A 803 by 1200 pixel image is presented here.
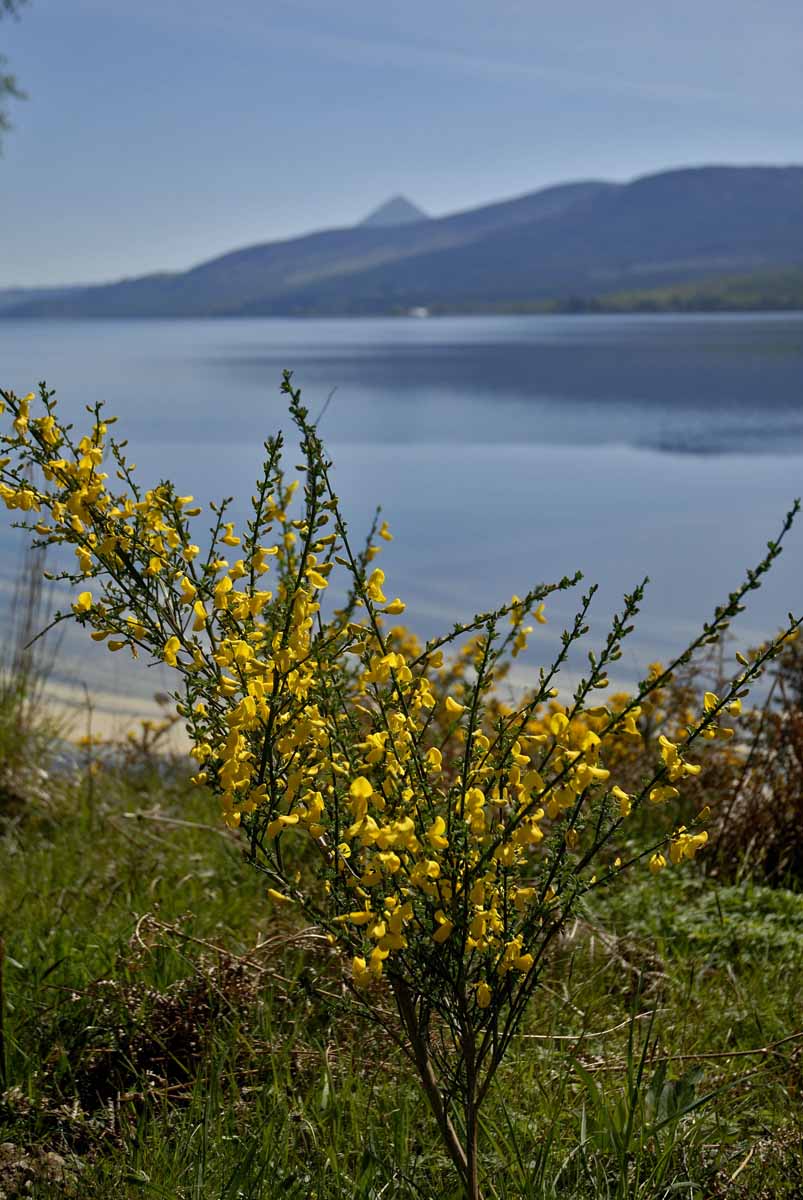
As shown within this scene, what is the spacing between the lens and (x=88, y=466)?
2152 millimetres

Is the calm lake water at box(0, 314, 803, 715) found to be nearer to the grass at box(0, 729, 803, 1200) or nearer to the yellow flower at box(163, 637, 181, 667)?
the grass at box(0, 729, 803, 1200)

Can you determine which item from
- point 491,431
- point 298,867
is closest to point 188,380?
point 491,431

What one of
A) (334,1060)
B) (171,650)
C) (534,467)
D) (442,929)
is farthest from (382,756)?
(534,467)

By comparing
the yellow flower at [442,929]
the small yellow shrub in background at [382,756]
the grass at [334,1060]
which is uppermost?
the small yellow shrub in background at [382,756]

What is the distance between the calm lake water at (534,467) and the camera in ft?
38.4

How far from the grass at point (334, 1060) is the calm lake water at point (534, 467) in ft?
6.33

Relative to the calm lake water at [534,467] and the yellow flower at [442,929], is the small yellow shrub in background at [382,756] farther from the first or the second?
the calm lake water at [534,467]

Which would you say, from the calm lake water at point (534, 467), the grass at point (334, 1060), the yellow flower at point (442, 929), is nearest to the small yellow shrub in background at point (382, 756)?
the yellow flower at point (442, 929)

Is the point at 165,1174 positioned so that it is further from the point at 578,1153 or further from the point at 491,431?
the point at 491,431

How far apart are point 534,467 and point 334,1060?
763 inches

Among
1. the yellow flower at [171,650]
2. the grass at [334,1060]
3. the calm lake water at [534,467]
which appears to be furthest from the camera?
the calm lake water at [534,467]

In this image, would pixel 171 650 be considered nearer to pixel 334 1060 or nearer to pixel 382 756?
pixel 382 756

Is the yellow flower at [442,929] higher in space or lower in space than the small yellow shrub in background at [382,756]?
lower

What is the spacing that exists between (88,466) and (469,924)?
43.3 inches
